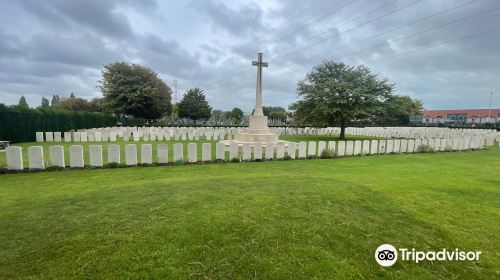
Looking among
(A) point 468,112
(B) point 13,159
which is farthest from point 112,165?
(A) point 468,112

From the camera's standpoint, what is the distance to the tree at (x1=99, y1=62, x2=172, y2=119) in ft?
108

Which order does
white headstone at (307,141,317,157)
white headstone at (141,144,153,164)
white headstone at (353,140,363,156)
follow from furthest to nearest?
white headstone at (353,140,363,156)
white headstone at (307,141,317,157)
white headstone at (141,144,153,164)

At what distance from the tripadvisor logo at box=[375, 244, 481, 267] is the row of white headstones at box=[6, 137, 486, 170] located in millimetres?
6745

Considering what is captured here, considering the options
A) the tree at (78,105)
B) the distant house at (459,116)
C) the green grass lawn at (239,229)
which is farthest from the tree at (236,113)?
the green grass lawn at (239,229)

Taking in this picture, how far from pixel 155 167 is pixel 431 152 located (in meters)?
12.4

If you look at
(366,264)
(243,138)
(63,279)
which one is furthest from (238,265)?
(243,138)

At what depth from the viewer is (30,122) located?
1652 centimetres

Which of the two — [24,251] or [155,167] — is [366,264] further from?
[155,167]

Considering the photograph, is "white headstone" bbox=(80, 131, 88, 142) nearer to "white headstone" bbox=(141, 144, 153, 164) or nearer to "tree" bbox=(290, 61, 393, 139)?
"white headstone" bbox=(141, 144, 153, 164)

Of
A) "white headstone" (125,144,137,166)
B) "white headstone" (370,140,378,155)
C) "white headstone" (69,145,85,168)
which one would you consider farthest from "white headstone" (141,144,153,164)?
"white headstone" (370,140,378,155)

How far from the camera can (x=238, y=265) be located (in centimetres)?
258

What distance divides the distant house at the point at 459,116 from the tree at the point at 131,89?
47.9 m

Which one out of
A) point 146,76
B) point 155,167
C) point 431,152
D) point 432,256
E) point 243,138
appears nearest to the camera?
point 432,256

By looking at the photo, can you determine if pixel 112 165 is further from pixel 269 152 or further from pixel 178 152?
pixel 269 152
